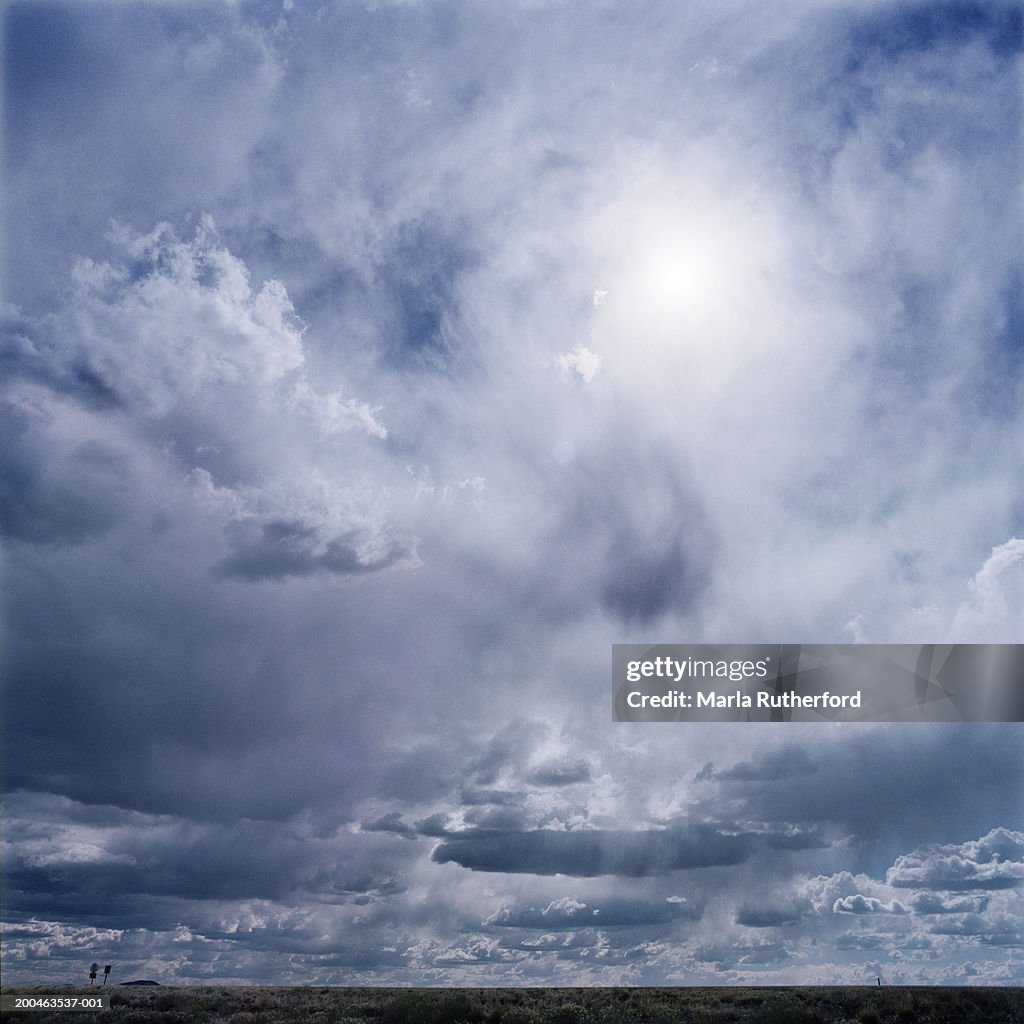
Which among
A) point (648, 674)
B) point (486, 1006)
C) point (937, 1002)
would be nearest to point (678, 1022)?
point (486, 1006)

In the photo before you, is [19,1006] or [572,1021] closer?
[572,1021]

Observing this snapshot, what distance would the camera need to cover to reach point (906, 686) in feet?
100

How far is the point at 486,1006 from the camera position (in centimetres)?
2945

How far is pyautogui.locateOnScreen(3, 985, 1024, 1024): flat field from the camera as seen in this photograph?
91.3 ft

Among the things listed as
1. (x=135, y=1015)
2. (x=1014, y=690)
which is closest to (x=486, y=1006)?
(x=135, y=1015)

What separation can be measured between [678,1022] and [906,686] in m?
13.8

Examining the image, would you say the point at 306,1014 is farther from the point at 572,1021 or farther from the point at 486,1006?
the point at 572,1021

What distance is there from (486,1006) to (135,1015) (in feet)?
39.4

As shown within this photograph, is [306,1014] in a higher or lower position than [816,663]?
lower

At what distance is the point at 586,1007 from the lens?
28.9 m

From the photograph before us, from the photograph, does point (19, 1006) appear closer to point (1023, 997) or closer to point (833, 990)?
point (833, 990)

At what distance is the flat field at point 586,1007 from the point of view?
2783cm

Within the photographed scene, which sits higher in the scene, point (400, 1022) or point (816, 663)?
point (816, 663)

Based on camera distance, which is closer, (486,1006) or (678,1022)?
(678,1022)
